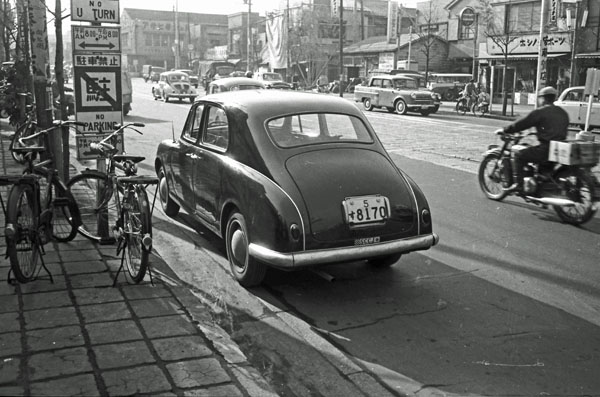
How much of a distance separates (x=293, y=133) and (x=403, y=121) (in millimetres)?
19890

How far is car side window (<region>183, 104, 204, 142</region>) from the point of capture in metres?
7.19

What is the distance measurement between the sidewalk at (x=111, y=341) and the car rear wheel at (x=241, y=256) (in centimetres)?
58

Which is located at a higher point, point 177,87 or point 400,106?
point 177,87

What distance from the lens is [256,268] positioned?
5691mm

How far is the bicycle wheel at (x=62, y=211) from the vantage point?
611cm

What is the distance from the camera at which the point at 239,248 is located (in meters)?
5.89

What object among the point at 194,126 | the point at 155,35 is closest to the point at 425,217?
the point at 194,126

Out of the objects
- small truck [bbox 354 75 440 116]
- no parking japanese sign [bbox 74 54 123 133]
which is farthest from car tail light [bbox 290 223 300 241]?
small truck [bbox 354 75 440 116]

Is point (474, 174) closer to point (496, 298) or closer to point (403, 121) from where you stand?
point (496, 298)

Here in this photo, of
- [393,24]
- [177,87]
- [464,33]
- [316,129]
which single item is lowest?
[316,129]

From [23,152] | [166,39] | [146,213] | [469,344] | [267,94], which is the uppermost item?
[166,39]

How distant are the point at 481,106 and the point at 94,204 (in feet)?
87.6

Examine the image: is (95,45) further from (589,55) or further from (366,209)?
(589,55)

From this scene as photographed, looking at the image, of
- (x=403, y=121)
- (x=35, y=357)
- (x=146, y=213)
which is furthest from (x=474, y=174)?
(x=403, y=121)
